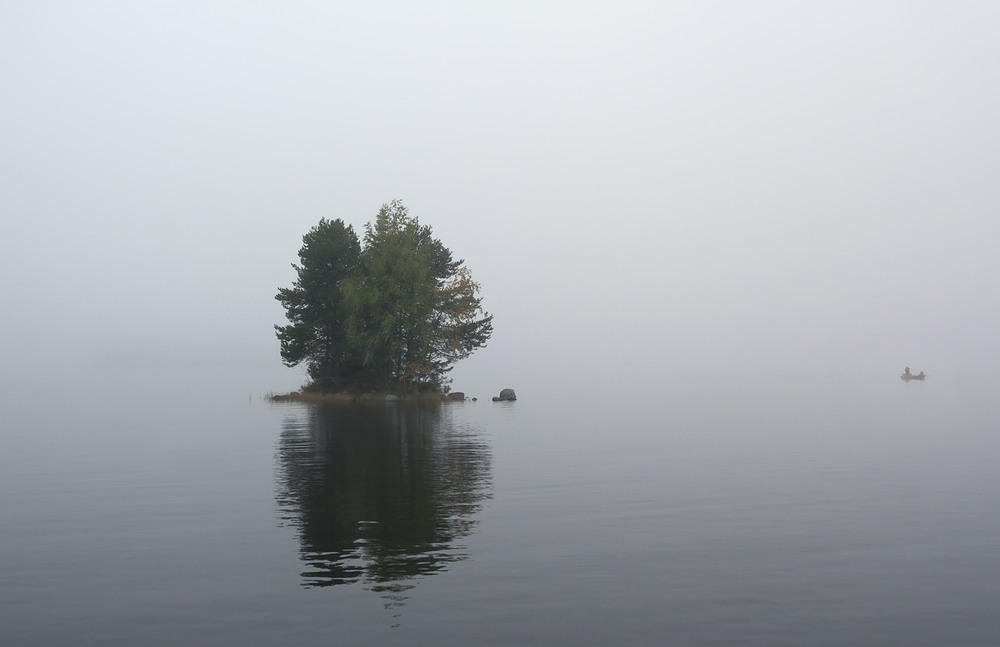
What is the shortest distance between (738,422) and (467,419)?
75.6 ft

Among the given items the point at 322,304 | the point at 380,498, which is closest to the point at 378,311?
the point at 322,304

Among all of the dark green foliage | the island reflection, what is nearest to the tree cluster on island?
the dark green foliage

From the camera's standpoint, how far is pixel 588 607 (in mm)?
15773

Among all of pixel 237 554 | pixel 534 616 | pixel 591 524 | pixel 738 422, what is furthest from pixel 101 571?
pixel 738 422

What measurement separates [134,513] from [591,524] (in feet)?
48.4

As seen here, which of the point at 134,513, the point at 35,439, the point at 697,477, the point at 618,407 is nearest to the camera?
the point at 134,513

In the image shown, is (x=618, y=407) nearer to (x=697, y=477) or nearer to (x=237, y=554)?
(x=697, y=477)

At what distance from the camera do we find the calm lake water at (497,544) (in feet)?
48.7

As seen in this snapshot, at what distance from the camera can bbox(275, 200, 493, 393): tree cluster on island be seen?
85.5 metres

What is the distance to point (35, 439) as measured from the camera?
174 ft

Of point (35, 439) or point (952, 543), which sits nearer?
point (952, 543)

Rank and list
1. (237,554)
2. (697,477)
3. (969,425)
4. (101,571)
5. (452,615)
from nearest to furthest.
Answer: (452,615)
(101,571)
(237,554)
(697,477)
(969,425)

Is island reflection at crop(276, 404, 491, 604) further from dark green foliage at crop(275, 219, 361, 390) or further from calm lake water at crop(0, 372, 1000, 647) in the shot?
dark green foliage at crop(275, 219, 361, 390)

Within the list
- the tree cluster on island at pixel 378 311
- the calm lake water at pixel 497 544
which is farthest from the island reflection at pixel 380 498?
the tree cluster on island at pixel 378 311
